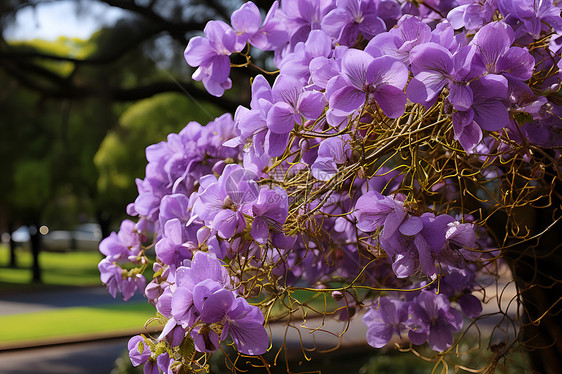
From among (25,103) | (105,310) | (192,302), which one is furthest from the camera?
(25,103)

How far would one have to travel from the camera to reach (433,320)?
128 cm

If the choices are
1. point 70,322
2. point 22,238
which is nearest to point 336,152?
point 70,322

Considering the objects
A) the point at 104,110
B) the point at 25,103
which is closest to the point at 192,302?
the point at 104,110

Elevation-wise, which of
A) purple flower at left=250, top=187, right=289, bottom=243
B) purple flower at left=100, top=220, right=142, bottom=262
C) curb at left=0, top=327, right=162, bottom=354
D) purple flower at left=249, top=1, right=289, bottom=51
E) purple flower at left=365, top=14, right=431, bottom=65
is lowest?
curb at left=0, top=327, right=162, bottom=354

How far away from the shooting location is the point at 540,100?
33.5 inches

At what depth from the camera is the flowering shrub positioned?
2.50ft

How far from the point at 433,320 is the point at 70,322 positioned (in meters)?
9.33

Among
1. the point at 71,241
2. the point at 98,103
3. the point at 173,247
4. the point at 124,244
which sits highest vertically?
the point at 173,247

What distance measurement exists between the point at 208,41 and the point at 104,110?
4714 millimetres

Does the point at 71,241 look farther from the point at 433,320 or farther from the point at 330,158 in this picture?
the point at 330,158

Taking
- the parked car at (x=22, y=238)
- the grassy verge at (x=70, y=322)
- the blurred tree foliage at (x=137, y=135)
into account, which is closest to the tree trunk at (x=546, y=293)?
the grassy verge at (x=70, y=322)

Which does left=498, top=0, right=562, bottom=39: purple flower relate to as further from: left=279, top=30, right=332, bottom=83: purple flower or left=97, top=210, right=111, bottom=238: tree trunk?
left=97, top=210, right=111, bottom=238: tree trunk

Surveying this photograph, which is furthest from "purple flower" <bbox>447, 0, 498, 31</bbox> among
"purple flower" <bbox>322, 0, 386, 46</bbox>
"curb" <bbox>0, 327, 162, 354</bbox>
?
"curb" <bbox>0, 327, 162, 354</bbox>

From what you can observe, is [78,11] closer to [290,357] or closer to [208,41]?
[290,357]
